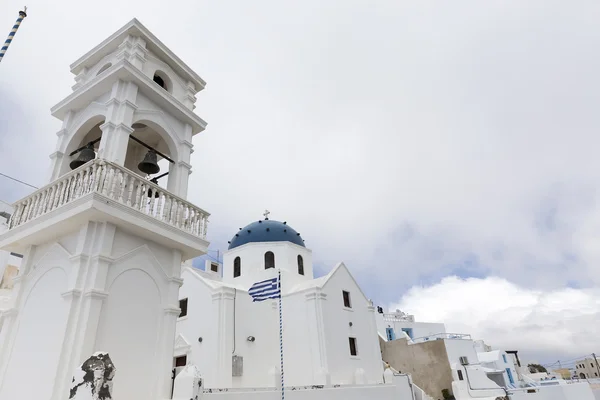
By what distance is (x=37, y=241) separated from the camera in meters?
7.75

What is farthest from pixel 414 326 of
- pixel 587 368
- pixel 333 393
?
pixel 587 368

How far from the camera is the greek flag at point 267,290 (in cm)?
1216

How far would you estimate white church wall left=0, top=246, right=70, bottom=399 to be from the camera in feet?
20.2

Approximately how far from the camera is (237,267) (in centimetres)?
2309

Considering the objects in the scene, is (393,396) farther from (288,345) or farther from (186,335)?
(186,335)

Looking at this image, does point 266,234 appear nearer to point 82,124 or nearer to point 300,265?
point 300,265

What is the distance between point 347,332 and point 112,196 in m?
15.7

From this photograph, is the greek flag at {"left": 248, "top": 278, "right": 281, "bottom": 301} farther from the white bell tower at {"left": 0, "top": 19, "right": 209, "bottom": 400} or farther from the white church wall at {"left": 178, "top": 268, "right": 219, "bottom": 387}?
the white church wall at {"left": 178, "top": 268, "right": 219, "bottom": 387}

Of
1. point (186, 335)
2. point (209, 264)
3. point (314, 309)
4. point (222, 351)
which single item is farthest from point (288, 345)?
point (209, 264)

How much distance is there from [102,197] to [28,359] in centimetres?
315

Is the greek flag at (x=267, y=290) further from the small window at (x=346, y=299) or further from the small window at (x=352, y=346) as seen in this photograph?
the small window at (x=346, y=299)

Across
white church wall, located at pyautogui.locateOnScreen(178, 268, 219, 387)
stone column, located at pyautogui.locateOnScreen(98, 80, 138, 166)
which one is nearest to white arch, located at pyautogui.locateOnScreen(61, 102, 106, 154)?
stone column, located at pyautogui.locateOnScreen(98, 80, 138, 166)

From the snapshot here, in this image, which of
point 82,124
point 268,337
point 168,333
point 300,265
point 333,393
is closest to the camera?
point 168,333

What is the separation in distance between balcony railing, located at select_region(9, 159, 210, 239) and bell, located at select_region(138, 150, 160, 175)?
74cm
